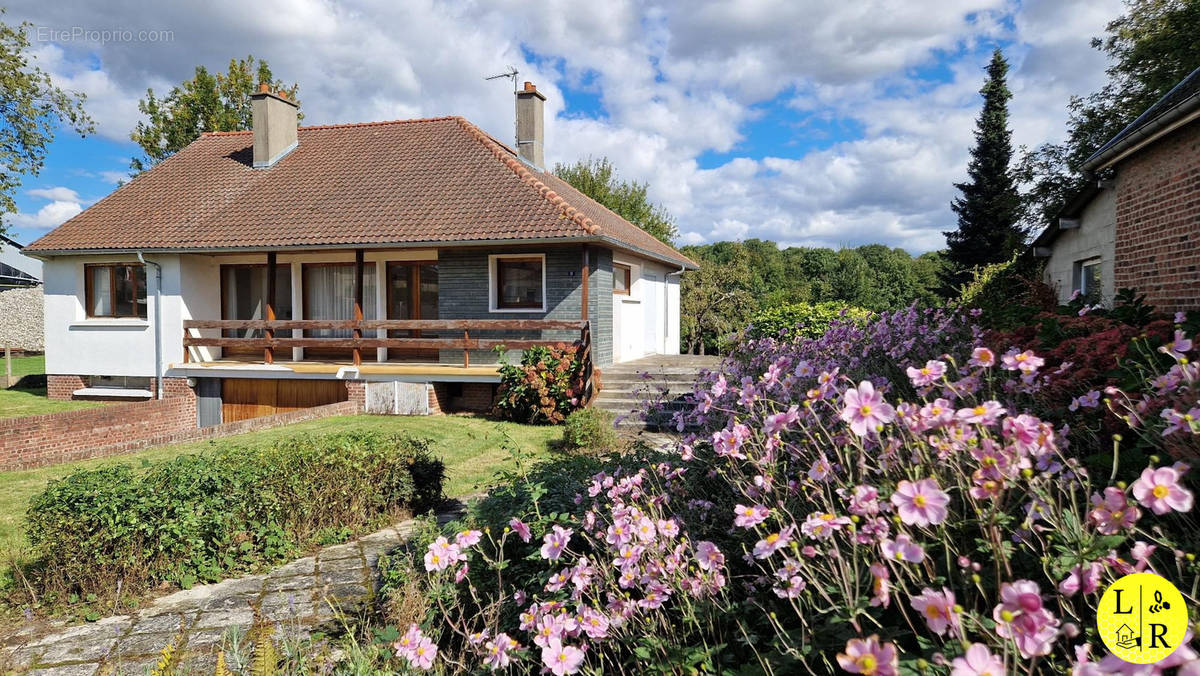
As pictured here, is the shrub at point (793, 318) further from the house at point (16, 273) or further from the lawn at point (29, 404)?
the house at point (16, 273)

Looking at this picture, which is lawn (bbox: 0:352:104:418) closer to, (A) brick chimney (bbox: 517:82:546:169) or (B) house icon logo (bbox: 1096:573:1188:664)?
(A) brick chimney (bbox: 517:82:546:169)

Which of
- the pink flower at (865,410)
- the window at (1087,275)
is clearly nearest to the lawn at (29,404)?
the pink flower at (865,410)

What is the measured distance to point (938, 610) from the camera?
1.42m

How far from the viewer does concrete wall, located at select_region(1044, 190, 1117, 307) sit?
34.3 feet

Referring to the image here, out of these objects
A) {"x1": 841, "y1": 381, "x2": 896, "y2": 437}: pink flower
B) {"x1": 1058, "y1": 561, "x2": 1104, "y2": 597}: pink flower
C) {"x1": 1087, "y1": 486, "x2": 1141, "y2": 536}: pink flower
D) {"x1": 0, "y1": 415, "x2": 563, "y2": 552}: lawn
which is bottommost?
{"x1": 0, "y1": 415, "x2": 563, "y2": 552}: lawn

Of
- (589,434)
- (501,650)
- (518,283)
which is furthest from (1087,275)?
(501,650)

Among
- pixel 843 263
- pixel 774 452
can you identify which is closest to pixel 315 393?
pixel 774 452

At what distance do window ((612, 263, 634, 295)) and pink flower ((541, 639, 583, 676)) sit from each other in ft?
40.9

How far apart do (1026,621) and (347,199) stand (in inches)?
A: 608

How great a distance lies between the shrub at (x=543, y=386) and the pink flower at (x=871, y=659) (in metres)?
9.80

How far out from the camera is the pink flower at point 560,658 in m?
2.05

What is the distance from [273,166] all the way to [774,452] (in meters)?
17.6

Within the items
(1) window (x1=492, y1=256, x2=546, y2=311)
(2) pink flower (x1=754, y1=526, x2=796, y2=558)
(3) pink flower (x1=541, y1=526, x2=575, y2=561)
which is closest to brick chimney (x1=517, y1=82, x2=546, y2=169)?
(1) window (x1=492, y1=256, x2=546, y2=311)

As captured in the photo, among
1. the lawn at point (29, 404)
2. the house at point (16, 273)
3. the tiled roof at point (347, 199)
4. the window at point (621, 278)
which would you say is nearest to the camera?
the lawn at point (29, 404)
